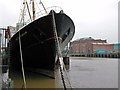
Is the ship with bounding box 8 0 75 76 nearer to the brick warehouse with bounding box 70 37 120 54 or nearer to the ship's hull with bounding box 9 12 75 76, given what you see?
the ship's hull with bounding box 9 12 75 76

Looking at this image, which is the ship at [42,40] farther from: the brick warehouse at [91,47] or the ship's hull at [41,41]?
the brick warehouse at [91,47]

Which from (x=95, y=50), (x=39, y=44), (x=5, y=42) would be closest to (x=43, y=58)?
(x=39, y=44)

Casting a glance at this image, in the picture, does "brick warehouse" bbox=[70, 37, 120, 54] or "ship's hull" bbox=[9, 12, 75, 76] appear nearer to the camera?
"ship's hull" bbox=[9, 12, 75, 76]

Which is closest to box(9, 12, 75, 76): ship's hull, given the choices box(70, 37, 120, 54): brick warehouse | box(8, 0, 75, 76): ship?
box(8, 0, 75, 76): ship

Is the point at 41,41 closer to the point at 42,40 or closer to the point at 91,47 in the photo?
the point at 42,40

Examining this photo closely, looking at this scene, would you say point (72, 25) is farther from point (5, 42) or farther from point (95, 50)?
point (95, 50)

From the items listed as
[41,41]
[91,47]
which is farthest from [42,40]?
[91,47]

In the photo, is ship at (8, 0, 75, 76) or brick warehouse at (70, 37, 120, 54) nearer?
ship at (8, 0, 75, 76)

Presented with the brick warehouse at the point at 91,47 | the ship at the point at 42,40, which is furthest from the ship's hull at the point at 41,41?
the brick warehouse at the point at 91,47

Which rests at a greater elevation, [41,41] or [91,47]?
[41,41]

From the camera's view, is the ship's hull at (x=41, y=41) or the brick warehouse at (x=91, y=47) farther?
the brick warehouse at (x=91, y=47)

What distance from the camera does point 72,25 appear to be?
17.4m

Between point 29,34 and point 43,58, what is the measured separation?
1830mm

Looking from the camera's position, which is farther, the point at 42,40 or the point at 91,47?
the point at 91,47
